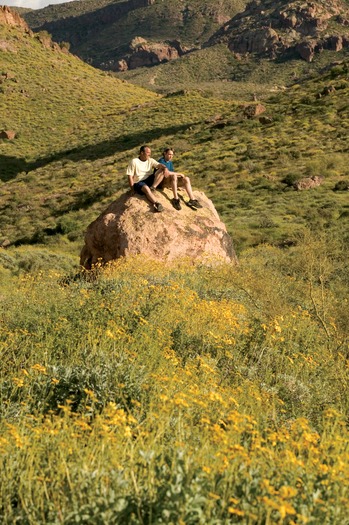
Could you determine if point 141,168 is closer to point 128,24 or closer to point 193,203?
point 193,203

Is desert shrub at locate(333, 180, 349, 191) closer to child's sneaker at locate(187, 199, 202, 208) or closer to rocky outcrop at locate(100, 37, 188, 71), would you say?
child's sneaker at locate(187, 199, 202, 208)

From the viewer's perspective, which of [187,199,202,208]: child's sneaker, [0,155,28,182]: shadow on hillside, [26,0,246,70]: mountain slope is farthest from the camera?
[26,0,246,70]: mountain slope

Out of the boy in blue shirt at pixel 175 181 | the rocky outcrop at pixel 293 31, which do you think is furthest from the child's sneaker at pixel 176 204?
the rocky outcrop at pixel 293 31

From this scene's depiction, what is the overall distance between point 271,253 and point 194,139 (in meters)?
22.9

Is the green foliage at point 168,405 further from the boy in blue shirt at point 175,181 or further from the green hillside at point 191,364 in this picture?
the boy in blue shirt at point 175,181

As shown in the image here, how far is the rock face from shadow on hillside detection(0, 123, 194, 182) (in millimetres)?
26949

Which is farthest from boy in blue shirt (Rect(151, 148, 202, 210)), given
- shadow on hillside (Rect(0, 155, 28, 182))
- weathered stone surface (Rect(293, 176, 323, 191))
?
shadow on hillside (Rect(0, 155, 28, 182))

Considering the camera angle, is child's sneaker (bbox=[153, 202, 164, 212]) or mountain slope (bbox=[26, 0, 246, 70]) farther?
mountain slope (bbox=[26, 0, 246, 70])

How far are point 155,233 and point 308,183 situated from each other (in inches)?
527

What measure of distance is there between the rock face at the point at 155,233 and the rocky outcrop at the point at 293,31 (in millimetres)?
101403

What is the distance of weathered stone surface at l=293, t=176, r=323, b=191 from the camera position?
2342 centimetres

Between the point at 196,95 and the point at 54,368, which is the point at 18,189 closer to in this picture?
the point at 196,95

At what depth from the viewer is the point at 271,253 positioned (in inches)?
612

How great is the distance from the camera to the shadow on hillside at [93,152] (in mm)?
39656
